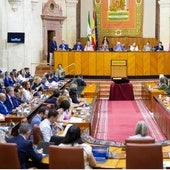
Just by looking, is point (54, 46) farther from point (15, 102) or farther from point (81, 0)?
point (15, 102)

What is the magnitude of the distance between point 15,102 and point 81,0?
15.4m

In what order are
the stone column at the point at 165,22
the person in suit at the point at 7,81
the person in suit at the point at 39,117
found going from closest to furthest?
the person in suit at the point at 39,117 < the person in suit at the point at 7,81 < the stone column at the point at 165,22

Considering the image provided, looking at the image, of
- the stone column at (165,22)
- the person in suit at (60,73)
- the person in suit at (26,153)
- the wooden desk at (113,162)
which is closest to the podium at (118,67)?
the person in suit at (60,73)

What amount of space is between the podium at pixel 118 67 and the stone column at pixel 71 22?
4.55 metres

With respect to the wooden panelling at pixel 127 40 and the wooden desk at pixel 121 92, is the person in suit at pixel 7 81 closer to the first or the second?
the wooden desk at pixel 121 92

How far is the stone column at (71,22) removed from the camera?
25.8 m

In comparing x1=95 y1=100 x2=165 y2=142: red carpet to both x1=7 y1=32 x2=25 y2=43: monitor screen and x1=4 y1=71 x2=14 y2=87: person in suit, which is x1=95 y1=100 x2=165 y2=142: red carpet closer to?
x1=4 y1=71 x2=14 y2=87: person in suit

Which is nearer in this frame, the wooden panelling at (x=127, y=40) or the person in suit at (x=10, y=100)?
the person in suit at (x=10, y=100)

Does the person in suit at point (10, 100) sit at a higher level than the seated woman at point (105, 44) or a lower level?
lower

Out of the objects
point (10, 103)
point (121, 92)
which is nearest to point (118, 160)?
point (10, 103)

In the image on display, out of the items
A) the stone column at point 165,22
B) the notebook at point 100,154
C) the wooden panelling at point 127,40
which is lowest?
the notebook at point 100,154

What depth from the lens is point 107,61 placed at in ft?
73.2

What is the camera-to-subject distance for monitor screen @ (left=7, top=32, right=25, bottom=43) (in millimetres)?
20188

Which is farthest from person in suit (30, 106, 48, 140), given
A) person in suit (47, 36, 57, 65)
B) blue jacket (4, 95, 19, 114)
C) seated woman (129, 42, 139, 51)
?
seated woman (129, 42, 139, 51)
